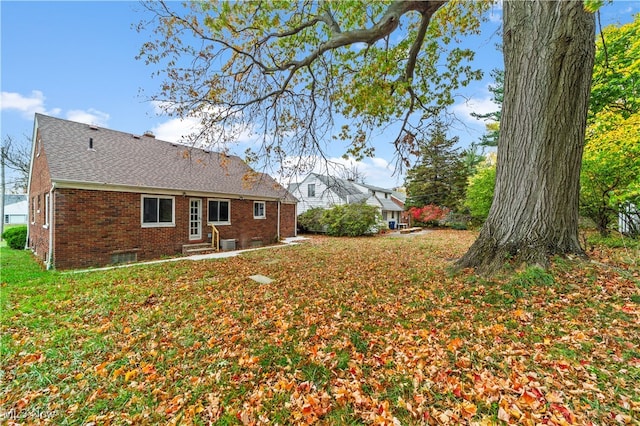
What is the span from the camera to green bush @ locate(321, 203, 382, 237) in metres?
19.4

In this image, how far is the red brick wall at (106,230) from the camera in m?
8.34

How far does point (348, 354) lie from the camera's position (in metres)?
3.04

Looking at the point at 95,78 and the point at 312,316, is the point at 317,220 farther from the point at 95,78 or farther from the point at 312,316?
the point at 312,316

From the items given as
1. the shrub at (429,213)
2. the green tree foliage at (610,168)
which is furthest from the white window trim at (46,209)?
the shrub at (429,213)

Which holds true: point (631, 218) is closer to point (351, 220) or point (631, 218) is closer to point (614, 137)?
point (614, 137)

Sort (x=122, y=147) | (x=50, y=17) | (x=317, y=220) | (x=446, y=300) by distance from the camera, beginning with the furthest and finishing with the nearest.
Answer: (x=317, y=220)
(x=122, y=147)
(x=50, y=17)
(x=446, y=300)

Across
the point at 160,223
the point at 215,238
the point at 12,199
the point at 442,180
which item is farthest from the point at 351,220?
the point at 12,199

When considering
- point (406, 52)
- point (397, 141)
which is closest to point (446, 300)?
point (397, 141)

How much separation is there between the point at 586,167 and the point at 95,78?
1409cm

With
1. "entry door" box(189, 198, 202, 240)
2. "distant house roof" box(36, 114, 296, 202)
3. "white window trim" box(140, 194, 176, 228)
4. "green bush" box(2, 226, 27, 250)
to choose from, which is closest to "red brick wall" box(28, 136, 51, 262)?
"distant house roof" box(36, 114, 296, 202)

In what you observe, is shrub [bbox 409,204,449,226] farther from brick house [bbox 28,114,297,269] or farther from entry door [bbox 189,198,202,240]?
entry door [bbox 189,198,202,240]

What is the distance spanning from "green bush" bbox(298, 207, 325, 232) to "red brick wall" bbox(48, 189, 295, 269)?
33.8 ft

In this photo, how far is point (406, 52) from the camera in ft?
A: 23.5

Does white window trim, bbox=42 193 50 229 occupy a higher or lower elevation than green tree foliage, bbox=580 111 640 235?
lower
